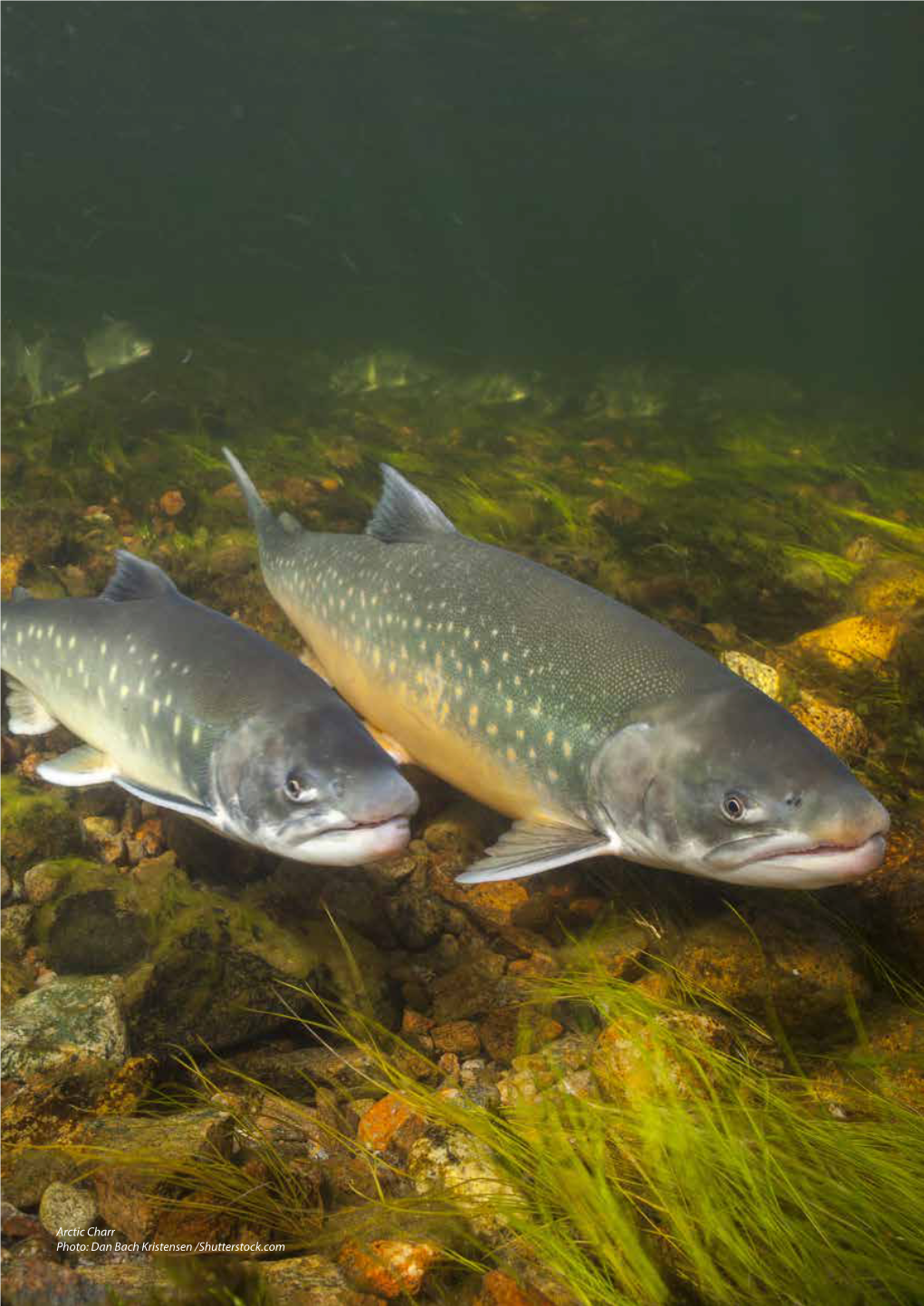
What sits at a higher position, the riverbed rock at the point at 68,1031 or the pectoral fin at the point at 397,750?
the riverbed rock at the point at 68,1031

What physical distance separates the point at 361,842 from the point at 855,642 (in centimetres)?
308

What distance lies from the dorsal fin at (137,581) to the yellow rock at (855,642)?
11.4ft

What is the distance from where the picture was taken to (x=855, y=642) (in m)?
4.25

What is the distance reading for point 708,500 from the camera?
861 centimetres

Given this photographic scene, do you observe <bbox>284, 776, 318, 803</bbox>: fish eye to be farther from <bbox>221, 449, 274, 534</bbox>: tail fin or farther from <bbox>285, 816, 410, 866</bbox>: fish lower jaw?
<bbox>221, 449, 274, 534</bbox>: tail fin

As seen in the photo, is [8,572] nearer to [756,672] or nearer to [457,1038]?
[457,1038]

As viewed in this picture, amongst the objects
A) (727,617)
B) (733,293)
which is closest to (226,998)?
(727,617)

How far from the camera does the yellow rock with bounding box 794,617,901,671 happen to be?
13.7ft

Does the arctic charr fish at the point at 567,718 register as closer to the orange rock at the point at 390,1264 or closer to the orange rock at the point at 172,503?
the orange rock at the point at 390,1264

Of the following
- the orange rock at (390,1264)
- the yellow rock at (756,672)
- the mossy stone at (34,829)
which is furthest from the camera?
the yellow rock at (756,672)

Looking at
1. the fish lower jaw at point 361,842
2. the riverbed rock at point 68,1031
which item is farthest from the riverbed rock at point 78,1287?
the fish lower jaw at point 361,842

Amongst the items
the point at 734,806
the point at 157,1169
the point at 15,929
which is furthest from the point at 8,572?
the point at 734,806

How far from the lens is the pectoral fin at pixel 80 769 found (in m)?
3.58

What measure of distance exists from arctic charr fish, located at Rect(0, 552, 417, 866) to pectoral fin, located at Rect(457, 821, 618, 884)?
37cm
